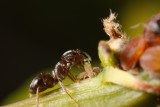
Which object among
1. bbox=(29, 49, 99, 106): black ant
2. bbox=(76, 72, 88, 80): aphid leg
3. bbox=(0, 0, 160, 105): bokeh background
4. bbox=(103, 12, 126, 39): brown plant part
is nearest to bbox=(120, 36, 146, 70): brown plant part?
bbox=(103, 12, 126, 39): brown plant part

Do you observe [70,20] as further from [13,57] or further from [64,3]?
[13,57]

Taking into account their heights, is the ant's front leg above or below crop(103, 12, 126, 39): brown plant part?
A: below

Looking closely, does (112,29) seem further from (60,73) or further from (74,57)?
(60,73)

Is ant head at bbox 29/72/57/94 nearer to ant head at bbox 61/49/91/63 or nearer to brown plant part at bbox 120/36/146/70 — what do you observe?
ant head at bbox 61/49/91/63

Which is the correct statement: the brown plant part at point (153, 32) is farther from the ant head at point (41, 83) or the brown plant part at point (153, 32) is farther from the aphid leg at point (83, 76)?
the ant head at point (41, 83)

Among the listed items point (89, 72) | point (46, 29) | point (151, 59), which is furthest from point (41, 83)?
point (46, 29)

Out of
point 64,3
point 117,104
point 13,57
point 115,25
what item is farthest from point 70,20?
point 117,104

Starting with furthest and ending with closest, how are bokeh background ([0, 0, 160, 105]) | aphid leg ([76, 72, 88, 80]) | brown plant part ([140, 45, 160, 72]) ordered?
bokeh background ([0, 0, 160, 105]) → aphid leg ([76, 72, 88, 80]) → brown plant part ([140, 45, 160, 72])
